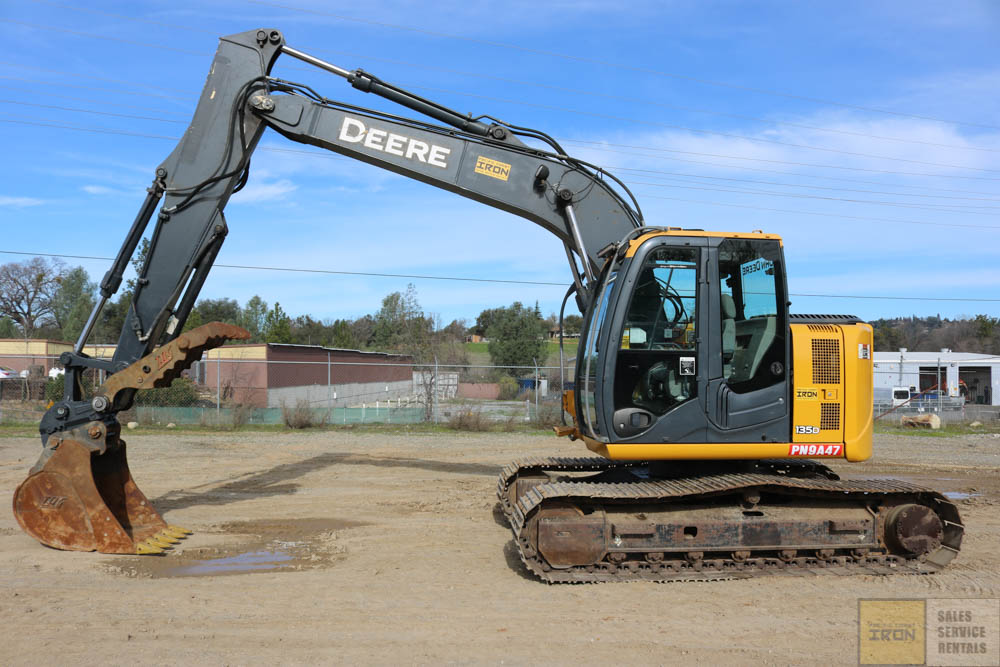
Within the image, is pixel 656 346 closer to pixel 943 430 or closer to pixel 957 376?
pixel 943 430

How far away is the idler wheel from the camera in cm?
675

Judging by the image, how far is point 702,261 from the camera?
685cm

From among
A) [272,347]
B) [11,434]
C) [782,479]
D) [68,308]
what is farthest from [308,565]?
[68,308]

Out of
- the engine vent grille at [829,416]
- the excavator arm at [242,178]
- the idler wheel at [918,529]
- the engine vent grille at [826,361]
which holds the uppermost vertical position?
the excavator arm at [242,178]

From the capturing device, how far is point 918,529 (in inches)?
266

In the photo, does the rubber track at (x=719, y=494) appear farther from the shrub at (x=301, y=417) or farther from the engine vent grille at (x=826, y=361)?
the shrub at (x=301, y=417)

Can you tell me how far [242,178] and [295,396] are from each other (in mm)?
18276

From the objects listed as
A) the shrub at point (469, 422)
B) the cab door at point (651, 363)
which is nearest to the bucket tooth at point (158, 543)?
the cab door at point (651, 363)

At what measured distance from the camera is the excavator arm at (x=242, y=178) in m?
7.86

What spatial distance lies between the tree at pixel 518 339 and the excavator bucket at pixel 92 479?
3360 cm

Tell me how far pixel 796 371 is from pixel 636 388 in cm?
145

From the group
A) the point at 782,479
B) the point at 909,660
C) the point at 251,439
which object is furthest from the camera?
the point at 251,439

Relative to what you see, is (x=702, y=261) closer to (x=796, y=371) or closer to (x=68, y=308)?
(x=796, y=371)

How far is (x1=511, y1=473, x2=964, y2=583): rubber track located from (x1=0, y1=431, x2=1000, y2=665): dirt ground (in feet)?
0.43
